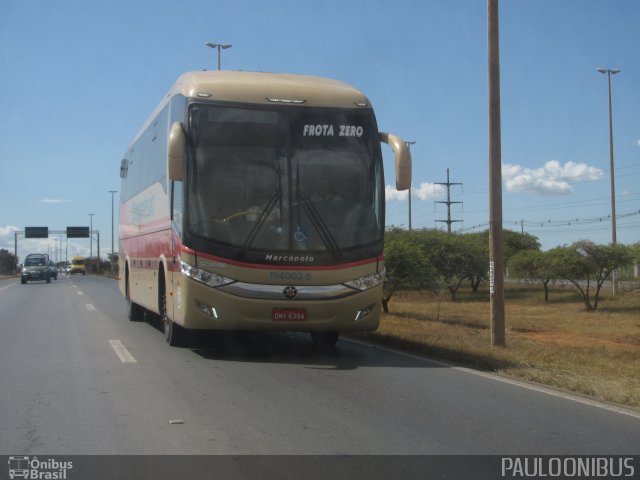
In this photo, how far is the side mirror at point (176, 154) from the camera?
983cm

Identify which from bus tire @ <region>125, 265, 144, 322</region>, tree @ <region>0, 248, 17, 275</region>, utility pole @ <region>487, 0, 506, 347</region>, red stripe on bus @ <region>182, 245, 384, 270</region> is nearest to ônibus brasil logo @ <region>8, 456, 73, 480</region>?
red stripe on bus @ <region>182, 245, 384, 270</region>

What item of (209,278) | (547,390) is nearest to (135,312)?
(209,278)

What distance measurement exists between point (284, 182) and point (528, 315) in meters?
25.9

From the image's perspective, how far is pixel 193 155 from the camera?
10086mm

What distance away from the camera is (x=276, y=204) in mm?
10172

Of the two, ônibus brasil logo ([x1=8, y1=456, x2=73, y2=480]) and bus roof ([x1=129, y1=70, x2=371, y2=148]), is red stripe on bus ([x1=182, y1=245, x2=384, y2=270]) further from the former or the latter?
ônibus brasil logo ([x1=8, y1=456, x2=73, y2=480])

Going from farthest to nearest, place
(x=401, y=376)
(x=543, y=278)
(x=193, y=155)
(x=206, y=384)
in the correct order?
1. (x=543, y=278)
2. (x=193, y=155)
3. (x=401, y=376)
4. (x=206, y=384)

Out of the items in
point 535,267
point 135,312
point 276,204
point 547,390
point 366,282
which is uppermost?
point 276,204

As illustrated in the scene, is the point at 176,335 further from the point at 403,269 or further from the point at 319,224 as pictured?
the point at 403,269

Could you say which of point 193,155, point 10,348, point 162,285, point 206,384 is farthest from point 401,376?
point 10,348

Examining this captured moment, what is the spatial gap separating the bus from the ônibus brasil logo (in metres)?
4.42

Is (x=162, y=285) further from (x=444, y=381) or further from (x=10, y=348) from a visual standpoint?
(x=444, y=381)

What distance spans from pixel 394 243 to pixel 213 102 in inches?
889

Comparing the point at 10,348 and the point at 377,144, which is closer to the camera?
the point at 377,144
